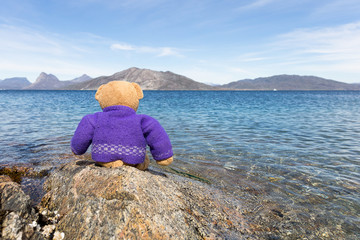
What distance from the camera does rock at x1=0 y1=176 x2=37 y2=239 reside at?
7.14 feet

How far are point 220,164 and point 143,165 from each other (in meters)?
3.57

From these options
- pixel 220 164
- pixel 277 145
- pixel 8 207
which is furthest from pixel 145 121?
pixel 277 145

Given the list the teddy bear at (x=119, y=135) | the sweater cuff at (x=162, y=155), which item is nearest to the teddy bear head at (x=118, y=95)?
the teddy bear at (x=119, y=135)

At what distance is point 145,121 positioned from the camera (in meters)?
3.59

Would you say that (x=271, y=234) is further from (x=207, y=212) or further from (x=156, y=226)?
(x=156, y=226)

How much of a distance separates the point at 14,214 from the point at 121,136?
158cm

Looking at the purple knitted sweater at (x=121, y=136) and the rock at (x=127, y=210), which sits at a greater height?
the purple knitted sweater at (x=121, y=136)

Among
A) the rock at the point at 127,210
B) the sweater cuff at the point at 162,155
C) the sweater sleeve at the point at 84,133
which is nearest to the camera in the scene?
the rock at the point at 127,210

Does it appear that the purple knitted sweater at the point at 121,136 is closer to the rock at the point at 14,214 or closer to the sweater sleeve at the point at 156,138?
the sweater sleeve at the point at 156,138

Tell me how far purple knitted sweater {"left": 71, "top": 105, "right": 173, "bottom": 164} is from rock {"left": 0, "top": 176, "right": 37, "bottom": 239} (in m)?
1.17

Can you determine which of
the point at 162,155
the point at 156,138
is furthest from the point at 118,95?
the point at 162,155

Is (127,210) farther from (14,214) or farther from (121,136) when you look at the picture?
(121,136)

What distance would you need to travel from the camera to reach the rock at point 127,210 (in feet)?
7.72

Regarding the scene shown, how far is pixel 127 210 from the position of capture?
2.43 m
